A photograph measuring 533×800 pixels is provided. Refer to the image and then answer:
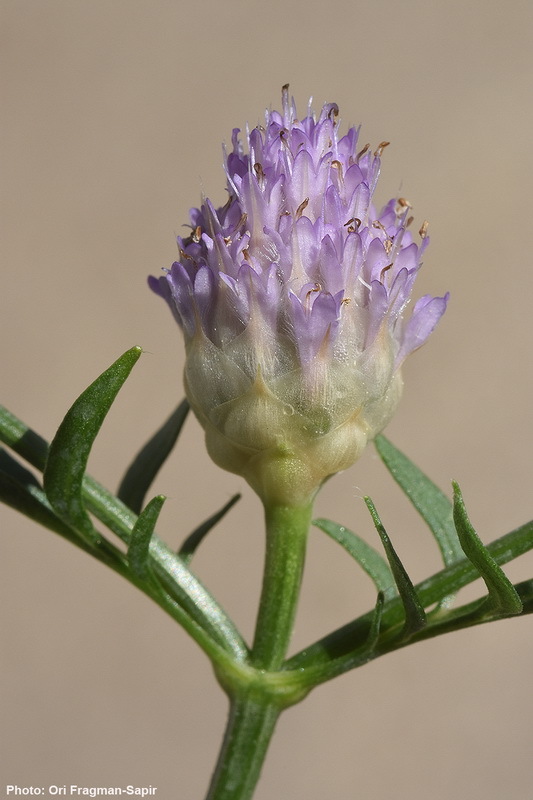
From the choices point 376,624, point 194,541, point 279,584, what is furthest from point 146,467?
point 376,624

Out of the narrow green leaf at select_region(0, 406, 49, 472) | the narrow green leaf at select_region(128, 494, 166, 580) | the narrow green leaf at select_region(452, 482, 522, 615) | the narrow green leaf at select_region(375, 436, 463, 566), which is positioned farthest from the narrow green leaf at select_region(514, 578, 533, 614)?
the narrow green leaf at select_region(0, 406, 49, 472)

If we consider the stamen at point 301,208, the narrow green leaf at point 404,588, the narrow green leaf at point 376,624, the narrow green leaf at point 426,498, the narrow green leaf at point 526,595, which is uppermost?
the stamen at point 301,208

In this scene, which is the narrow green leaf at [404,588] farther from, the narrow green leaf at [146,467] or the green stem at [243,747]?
the narrow green leaf at [146,467]

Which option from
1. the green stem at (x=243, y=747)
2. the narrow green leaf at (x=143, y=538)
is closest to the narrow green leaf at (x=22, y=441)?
the narrow green leaf at (x=143, y=538)

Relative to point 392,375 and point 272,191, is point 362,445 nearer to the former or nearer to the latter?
point 392,375

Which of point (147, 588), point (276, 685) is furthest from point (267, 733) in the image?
point (147, 588)

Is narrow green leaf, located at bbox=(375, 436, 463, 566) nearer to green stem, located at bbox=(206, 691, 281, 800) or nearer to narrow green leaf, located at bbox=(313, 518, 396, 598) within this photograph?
narrow green leaf, located at bbox=(313, 518, 396, 598)
